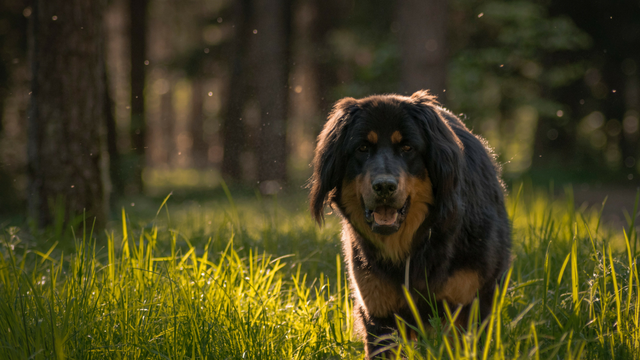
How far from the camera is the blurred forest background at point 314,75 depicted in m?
Answer: 5.27

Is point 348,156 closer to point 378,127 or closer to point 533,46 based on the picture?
point 378,127

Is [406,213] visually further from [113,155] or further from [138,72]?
[138,72]

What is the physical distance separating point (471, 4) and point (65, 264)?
11.8 m

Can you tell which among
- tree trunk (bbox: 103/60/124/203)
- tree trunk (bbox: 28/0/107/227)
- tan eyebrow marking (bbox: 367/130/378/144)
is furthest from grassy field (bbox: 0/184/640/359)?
tree trunk (bbox: 103/60/124/203)

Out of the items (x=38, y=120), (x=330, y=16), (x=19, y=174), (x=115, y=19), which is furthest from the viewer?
(x=115, y=19)

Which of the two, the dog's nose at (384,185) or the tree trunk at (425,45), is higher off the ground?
the tree trunk at (425,45)

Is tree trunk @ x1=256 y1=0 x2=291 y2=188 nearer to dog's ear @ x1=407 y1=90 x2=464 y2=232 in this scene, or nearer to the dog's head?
the dog's head

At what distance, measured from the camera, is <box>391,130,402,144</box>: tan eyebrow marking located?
296cm

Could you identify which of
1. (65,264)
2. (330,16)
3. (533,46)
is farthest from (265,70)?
(65,264)

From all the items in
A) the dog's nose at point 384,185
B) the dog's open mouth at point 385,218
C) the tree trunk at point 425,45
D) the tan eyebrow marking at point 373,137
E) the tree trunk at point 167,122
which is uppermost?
the tree trunk at point 425,45

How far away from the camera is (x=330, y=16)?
15.6m

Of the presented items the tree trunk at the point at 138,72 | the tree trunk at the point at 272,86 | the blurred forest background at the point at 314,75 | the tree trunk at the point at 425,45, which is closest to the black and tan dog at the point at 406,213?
the blurred forest background at the point at 314,75

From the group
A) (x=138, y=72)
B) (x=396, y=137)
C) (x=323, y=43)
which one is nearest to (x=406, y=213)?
(x=396, y=137)

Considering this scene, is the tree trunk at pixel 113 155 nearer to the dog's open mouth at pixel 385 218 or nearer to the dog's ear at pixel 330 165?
the dog's ear at pixel 330 165
